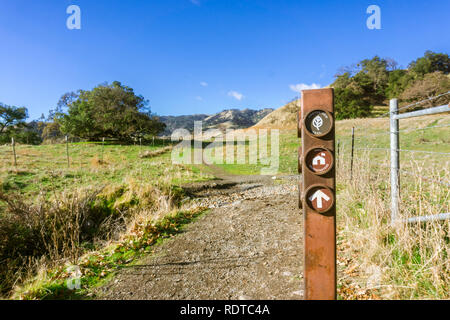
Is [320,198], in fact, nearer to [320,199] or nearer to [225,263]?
[320,199]

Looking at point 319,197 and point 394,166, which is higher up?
point 394,166

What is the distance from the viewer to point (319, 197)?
180 cm

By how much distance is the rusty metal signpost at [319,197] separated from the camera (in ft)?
5.85

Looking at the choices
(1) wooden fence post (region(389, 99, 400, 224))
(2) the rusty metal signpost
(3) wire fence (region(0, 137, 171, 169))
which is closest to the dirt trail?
(2) the rusty metal signpost

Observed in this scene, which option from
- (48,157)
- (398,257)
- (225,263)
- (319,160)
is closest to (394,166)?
(398,257)

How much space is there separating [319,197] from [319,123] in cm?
55

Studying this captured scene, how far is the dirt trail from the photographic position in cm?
276

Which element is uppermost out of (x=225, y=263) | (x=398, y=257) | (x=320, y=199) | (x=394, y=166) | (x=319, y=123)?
(x=319, y=123)

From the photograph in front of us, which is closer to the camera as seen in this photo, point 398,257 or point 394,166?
→ point 398,257

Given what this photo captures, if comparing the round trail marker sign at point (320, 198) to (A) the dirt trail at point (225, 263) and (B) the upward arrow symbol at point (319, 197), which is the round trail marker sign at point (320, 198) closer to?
(B) the upward arrow symbol at point (319, 197)

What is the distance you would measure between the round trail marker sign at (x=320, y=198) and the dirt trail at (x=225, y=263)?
1220 mm

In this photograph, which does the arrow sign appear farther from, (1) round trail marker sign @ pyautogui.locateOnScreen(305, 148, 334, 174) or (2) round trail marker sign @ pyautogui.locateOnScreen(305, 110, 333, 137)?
(2) round trail marker sign @ pyautogui.locateOnScreen(305, 110, 333, 137)
